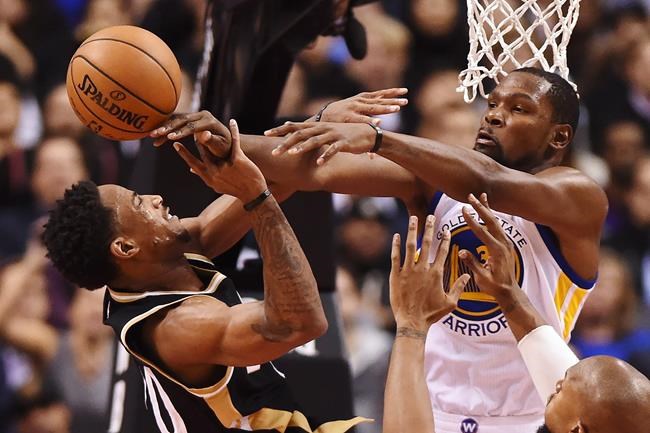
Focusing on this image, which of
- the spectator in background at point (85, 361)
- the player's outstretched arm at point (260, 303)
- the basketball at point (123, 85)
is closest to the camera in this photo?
the player's outstretched arm at point (260, 303)

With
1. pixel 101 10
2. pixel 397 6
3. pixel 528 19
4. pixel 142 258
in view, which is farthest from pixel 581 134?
pixel 142 258

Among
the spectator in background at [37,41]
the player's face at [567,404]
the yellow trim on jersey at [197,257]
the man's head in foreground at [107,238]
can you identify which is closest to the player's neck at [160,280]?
the man's head in foreground at [107,238]

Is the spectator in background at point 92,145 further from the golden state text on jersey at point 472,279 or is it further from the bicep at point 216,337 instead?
the bicep at point 216,337

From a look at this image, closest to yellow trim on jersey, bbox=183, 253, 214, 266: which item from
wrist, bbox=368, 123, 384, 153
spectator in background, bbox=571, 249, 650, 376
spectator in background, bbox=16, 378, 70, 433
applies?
wrist, bbox=368, 123, 384, 153

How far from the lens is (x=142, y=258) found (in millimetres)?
3234

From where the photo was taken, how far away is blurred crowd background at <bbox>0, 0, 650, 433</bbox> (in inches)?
232

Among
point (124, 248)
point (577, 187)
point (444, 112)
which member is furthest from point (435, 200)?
point (444, 112)

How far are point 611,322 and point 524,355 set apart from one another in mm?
3154

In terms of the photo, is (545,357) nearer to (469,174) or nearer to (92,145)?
(469,174)

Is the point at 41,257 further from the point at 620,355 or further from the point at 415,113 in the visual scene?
the point at 620,355

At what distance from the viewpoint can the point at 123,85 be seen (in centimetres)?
307

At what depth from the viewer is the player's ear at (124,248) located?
3.19 metres

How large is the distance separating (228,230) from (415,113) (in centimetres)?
351

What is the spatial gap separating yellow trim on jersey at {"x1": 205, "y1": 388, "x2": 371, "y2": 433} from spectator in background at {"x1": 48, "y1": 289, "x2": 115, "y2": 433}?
2.63 metres
